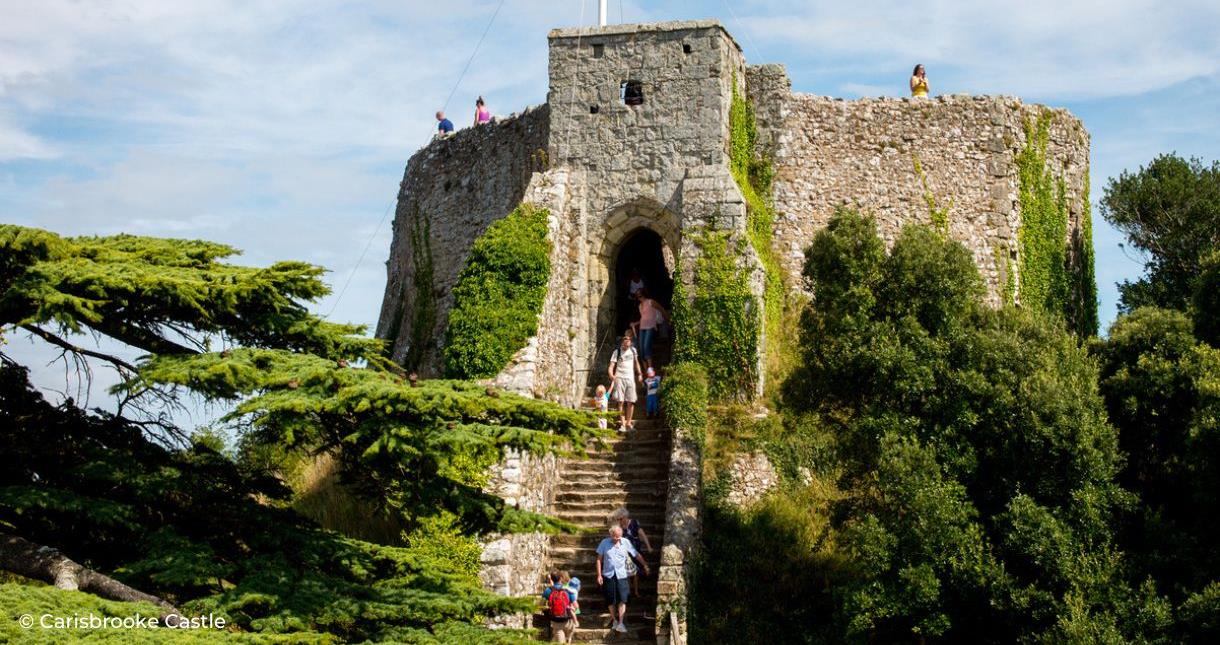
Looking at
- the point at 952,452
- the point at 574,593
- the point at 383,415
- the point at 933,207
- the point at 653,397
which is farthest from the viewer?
the point at 933,207

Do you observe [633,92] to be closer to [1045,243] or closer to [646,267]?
[646,267]

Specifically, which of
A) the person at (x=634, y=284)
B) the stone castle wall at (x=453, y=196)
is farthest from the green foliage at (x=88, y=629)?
the stone castle wall at (x=453, y=196)

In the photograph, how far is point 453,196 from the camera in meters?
31.6

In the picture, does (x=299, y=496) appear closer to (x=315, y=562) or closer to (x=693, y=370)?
(x=693, y=370)

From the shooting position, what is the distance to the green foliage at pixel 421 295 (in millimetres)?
31172

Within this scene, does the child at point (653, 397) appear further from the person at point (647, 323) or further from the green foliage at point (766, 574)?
the green foliage at point (766, 574)

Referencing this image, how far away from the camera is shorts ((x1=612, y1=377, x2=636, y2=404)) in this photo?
2353 cm

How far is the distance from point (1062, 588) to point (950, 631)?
5.05 ft

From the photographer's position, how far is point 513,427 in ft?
42.4

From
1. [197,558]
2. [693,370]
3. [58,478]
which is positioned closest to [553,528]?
[197,558]

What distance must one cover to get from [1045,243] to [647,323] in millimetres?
8583

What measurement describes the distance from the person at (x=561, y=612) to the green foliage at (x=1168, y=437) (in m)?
7.15

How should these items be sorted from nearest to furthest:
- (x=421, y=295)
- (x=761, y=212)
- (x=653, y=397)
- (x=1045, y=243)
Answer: (x=653, y=397)
(x=761, y=212)
(x=1045, y=243)
(x=421, y=295)

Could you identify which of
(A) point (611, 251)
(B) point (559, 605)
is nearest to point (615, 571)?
(B) point (559, 605)
